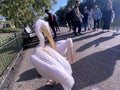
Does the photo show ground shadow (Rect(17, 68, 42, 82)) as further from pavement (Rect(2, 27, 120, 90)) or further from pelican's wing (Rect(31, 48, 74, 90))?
pelican's wing (Rect(31, 48, 74, 90))

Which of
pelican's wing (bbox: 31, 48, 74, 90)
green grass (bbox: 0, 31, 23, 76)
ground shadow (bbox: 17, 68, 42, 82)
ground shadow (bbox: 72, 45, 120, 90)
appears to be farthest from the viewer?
green grass (bbox: 0, 31, 23, 76)

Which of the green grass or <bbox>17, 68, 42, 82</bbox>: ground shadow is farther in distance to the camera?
the green grass

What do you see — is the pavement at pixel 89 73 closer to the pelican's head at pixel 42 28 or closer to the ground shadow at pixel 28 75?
the ground shadow at pixel 28 75

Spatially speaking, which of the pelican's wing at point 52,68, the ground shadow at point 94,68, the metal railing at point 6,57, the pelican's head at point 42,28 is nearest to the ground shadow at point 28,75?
the metal railing at point 6,57

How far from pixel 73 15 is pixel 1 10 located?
43.1 ft

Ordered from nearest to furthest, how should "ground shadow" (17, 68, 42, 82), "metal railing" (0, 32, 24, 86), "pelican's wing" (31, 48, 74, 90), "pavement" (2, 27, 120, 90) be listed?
"pelican's wing" (31, 48, 74, 90)
"pavement" (2, 27, 120, 90)
"ground shadow" (17, 68, 42, 82)
"metal railing" (0, 32, 24, 86)

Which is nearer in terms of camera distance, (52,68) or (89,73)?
(52,68)

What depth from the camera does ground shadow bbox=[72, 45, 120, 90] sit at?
6.13m

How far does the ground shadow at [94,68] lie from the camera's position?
6.13 metres

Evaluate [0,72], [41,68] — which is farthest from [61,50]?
[0,72]

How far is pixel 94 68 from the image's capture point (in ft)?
23.6

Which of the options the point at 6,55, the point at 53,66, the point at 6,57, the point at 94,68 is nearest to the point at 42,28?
the point at 53,66

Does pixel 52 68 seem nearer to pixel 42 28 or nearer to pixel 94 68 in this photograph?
pixel 42 28

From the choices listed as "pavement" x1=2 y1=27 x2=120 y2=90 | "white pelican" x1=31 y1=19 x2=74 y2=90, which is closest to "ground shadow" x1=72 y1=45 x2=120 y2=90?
"pavement" x1=2 y1=27 x2=120 y2=90
